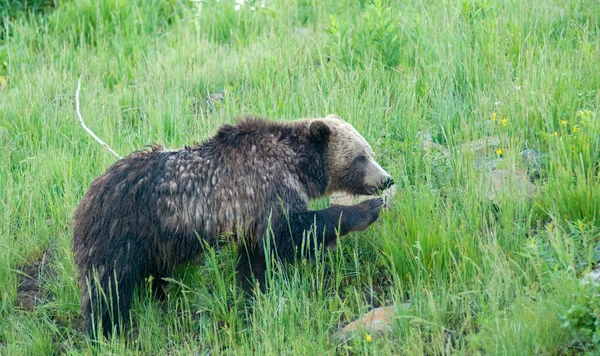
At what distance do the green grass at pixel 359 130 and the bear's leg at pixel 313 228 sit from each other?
0.15 meters

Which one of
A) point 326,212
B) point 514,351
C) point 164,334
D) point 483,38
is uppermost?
point 483,38

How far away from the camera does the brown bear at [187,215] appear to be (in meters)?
6.07

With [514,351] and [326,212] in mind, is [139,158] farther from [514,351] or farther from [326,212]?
[514,351]

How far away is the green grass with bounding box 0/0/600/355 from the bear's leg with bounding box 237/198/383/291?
0.49 ft

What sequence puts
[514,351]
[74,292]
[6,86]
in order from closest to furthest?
1. [514,351]
2. [74,292]
3. [6,86]

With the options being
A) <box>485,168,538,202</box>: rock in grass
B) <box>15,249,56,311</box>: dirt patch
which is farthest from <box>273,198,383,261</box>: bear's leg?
<box>15,249,56,311</box>: dirt patch

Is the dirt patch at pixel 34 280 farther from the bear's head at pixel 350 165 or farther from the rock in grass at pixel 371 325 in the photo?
the rock in grass at pixel 371 325

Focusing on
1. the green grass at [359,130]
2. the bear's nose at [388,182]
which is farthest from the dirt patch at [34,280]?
the bear's nose at [388,182]

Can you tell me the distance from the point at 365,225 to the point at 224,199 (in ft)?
3.72

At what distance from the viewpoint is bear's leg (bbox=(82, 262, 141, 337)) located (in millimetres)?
6043

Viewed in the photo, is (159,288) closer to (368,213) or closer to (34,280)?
(34,280)

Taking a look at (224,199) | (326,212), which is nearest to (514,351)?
(326,212)

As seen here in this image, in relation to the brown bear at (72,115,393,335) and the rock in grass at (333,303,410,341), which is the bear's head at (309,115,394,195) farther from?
the rock in grass at (333,303,410,341)

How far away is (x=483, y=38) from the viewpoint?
898 centimetres
